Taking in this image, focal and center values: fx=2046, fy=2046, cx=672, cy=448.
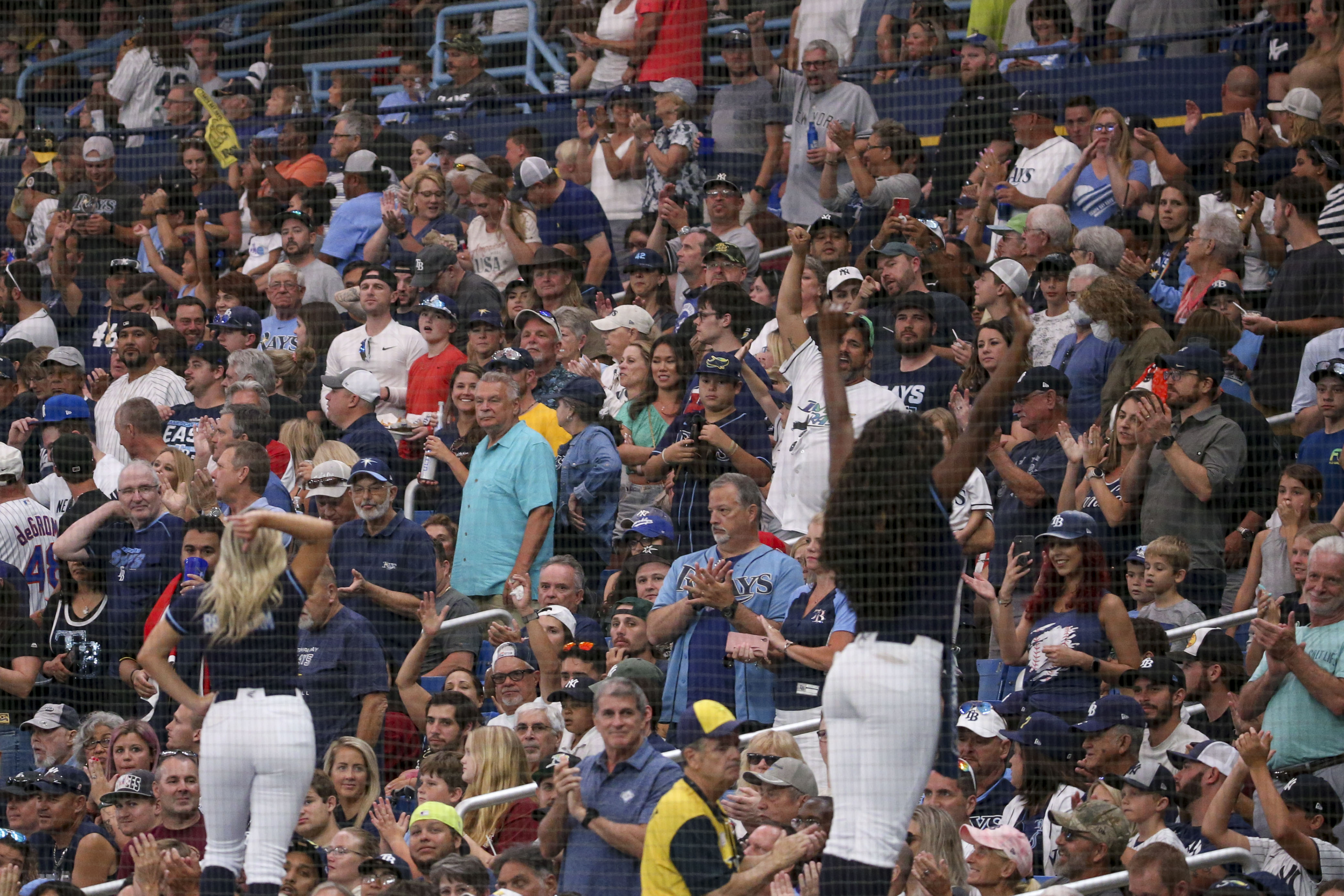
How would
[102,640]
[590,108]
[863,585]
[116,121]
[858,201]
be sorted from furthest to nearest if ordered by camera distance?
1. [116,121]
2. [590,108]
3. [858,201]
4. [102,640]
5. [863,585]

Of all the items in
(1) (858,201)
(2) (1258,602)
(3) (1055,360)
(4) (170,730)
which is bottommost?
(4) (170,730)

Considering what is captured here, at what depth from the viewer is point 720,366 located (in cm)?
820

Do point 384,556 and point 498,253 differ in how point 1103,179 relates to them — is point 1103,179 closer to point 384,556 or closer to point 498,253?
point 498,253

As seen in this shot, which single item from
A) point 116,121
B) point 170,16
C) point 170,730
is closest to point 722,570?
point 170,730

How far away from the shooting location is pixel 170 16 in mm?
15656

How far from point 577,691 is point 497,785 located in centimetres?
49

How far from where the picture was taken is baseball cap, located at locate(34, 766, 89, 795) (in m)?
7.57

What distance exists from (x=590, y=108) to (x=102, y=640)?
5.01 metres

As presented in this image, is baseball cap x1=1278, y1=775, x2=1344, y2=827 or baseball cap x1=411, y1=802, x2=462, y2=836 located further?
baseball cap x1=411, y1=802, x2=462, y2=836

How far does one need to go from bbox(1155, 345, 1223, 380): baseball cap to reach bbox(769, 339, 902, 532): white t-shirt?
3.63 ft

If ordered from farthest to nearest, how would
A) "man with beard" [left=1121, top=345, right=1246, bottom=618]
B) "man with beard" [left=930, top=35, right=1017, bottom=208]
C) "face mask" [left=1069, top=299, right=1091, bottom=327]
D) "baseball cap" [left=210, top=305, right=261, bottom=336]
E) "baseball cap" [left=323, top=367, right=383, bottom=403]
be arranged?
"man with beard" [left=930, top=35, right=1017, bottom=208] → "baseball cap" [left=210, top=305, right=261, bottom=336] → "baseball cap" [left=323, top=367, right=383, bottom=403] → "face mask" [left=1069, top=299, right=1091, bottom=327] → "man with beard" [left=1121, top=345, right=1246, bottom=618]

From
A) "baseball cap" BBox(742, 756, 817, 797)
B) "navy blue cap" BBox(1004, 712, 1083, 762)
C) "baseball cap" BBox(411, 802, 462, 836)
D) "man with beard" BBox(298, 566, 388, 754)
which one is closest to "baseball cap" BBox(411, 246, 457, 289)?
"man with beard" BBox(298, 566, 388, 754)

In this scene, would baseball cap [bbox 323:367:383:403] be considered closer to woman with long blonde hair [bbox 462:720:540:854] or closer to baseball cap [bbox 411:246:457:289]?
baseball cap [bbox 411:246:457:289]

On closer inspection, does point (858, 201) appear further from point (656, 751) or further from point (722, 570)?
point (656, 751)
